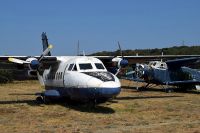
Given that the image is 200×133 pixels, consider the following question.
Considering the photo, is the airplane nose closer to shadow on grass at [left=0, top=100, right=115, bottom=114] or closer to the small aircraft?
shadow on grass at [left=0, top=100, right=115, bottom=114]

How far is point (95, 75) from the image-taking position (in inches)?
713

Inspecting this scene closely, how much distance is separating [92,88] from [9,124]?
4537mm

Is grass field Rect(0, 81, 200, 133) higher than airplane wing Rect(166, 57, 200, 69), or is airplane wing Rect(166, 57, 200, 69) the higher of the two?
airplane wing Rect(166, 57, 200, 69)

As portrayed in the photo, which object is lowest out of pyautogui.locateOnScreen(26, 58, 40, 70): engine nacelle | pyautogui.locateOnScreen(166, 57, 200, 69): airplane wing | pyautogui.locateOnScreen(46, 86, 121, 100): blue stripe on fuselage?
pyautogui.locateOnScreen(46, 86, 121, 100): blue stripe on fuselage

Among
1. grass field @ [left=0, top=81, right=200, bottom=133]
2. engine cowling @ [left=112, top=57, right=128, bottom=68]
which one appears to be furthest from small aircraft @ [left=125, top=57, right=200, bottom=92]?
grass field @ [left=0, top=81, right=200, bottom=133]

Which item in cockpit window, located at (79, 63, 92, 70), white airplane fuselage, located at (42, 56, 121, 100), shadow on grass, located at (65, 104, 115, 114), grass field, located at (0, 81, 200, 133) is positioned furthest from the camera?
cockpit window, located at (79, 63, 92, 70)

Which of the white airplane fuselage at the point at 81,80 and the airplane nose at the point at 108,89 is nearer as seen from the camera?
the airplane nose at the point at 108,89

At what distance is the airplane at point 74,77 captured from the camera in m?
17.3

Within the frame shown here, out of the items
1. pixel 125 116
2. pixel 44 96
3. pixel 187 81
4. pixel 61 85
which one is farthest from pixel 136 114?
pixel 187 81

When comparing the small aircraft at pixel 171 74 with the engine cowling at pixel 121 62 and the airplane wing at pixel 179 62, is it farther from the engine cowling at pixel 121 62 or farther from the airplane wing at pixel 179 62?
the engine cowling at pixel 121 62

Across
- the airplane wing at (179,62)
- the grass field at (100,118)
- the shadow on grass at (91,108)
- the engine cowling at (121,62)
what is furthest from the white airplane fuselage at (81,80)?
the airplane wing at (179,62)

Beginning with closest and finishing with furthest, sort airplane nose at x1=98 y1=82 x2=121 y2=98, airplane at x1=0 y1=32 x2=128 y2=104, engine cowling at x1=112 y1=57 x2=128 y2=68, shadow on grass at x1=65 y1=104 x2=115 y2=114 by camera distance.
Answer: airplane nose at x1=98 y1=82 x2=121 y2=98 → airplane at x1=0 y1=32 x2=128 y2=104 → shadow on grass at x1=65 y1=104 x2=115 y2=114 → engine cowling at x1=112 y1=57 x2=128 y2=68

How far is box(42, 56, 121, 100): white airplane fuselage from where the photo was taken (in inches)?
676

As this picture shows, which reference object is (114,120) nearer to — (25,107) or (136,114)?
(136,114)
